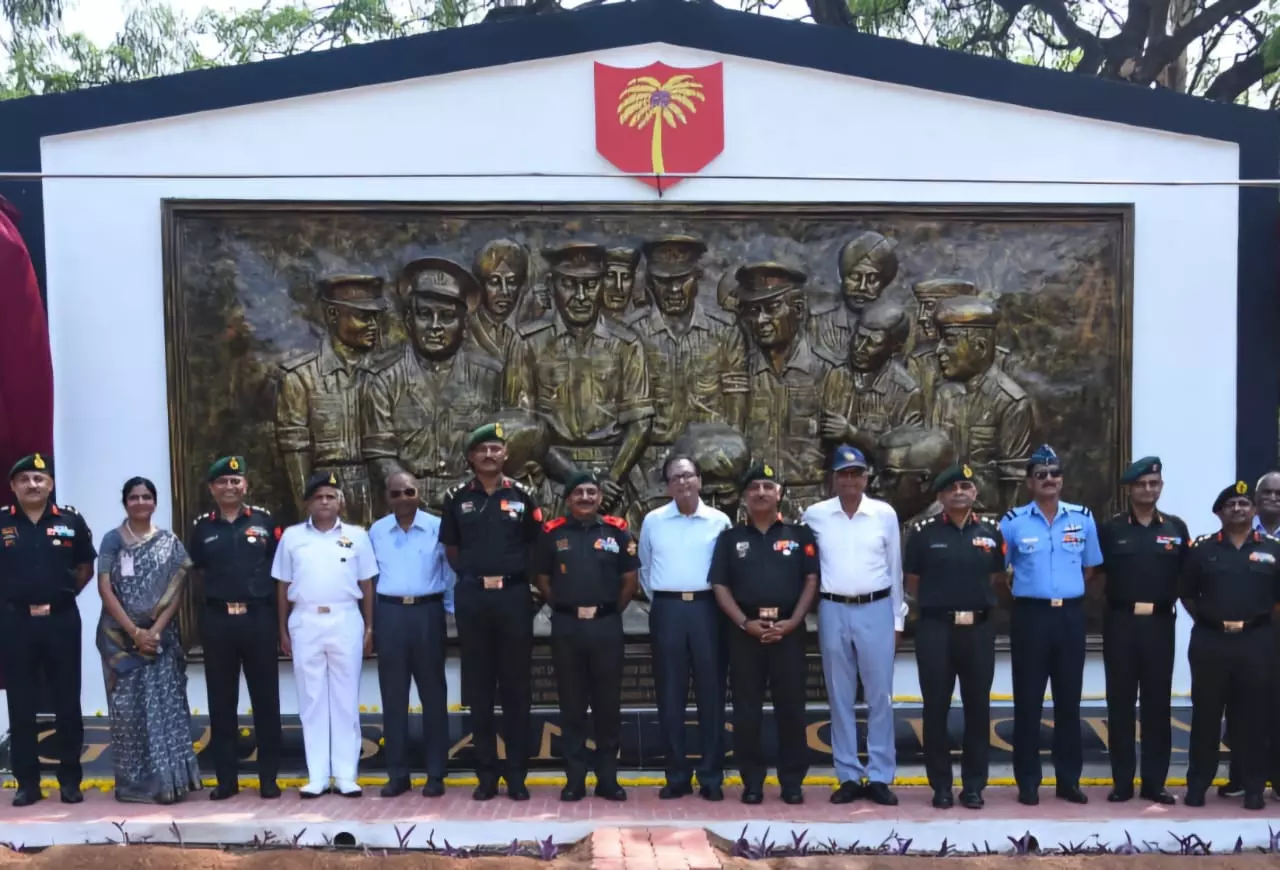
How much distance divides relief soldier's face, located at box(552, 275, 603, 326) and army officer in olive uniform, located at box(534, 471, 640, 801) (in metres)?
1.55

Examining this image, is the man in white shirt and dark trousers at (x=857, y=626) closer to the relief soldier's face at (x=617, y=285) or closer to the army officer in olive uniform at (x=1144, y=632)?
the army officer in olive uniform at (x=1144, y=632)

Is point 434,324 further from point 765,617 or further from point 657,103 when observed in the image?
point 765,617

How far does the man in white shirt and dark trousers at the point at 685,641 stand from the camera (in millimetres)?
5008

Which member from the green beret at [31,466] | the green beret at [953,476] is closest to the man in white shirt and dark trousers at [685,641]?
the green beret at [953,476]

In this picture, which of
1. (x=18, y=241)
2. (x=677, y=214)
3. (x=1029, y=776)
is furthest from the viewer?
(x=677, y=214)

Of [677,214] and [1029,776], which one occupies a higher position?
[677,214]

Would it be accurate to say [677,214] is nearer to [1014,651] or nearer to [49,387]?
[1014,651]

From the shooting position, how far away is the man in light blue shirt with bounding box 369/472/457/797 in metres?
5.09

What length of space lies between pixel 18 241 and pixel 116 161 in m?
0.73

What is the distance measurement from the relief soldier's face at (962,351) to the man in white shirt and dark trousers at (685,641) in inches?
84.6

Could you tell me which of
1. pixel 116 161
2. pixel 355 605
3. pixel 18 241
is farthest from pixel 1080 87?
pixel 18 241

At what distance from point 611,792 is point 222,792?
A: 186 centimetres

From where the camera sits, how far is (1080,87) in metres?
6.35

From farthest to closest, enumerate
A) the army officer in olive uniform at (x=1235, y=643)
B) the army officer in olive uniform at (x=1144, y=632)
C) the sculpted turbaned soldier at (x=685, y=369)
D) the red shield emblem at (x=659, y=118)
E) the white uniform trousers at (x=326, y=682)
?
the sculpted turbaned soldier at (x=685, y=369), the red shield emblem at (x=659, y=118), the white uniform trousers at (x=326, y=682), the army officer in olive uniform at (x=1144, y=632), the army officer in olive uniform at (x=1235, y=643)
